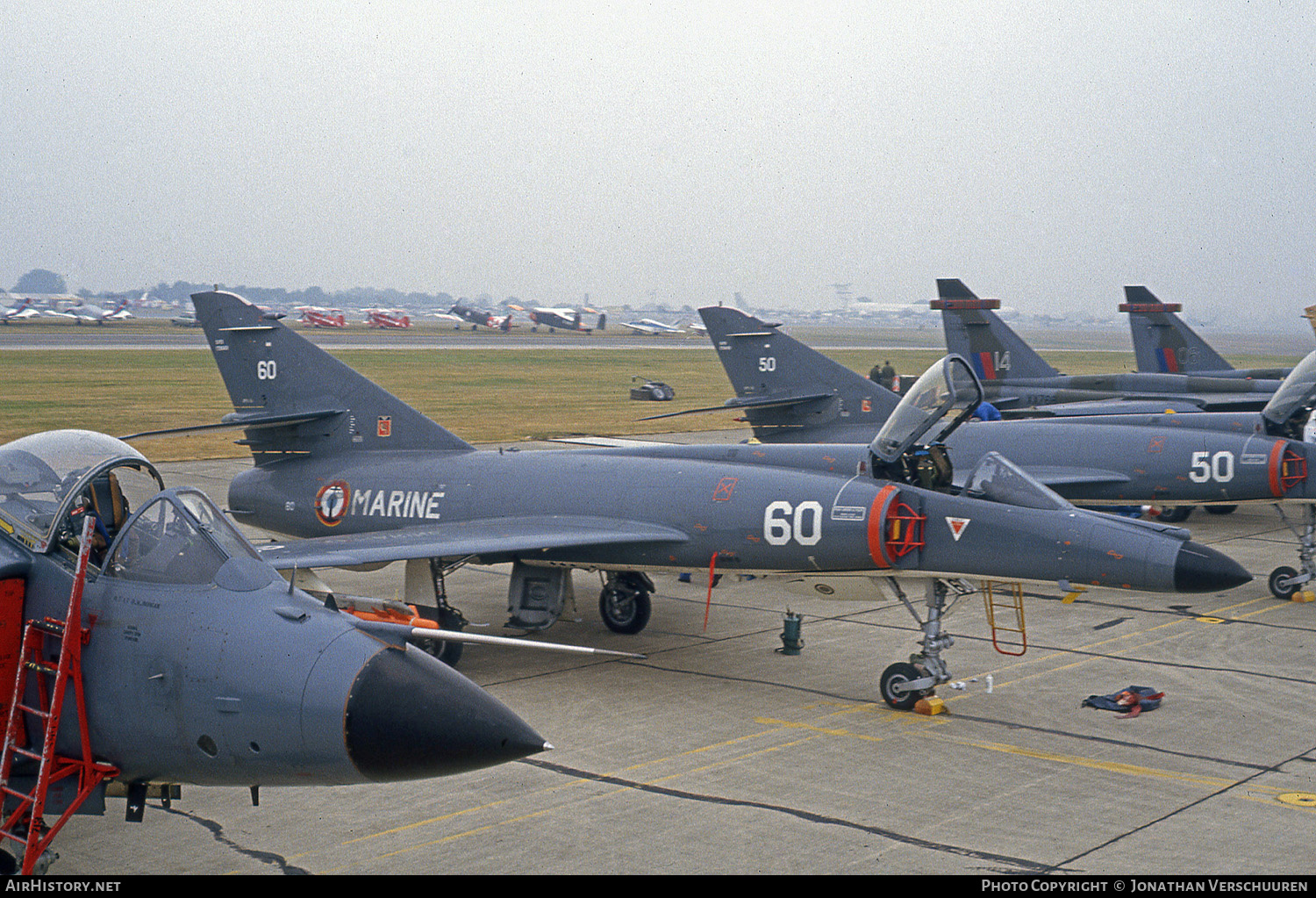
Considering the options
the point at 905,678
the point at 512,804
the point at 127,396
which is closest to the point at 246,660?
the point at 512,804

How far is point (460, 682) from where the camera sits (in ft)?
19.5

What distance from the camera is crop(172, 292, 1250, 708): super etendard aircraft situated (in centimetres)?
1173

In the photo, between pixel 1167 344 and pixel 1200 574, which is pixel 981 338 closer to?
pixel 1167 344

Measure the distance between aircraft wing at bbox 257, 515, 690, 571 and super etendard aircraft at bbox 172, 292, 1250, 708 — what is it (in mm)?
33

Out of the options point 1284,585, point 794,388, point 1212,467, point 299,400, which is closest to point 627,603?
point 299,400

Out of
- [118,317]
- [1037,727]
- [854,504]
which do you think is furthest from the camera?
[118,317]

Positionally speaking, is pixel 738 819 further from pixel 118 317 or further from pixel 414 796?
pixel 118 317

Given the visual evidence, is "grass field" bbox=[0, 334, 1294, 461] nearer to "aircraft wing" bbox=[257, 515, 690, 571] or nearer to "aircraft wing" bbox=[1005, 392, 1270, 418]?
"aircraft wing" bbox=[1005, 392, 1270, 418]

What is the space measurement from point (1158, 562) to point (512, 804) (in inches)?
247

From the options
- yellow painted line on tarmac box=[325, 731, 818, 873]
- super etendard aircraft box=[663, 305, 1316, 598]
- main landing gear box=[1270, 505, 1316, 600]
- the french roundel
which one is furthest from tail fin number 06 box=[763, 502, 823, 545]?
main landing gear box=[1270, 505, 1316, 600]

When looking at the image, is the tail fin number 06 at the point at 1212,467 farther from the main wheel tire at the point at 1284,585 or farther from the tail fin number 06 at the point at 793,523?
the tail fin number 06 at the point at 793,523

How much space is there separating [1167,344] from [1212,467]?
57.1ft

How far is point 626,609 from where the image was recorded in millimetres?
15031

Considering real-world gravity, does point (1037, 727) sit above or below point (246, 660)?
below
